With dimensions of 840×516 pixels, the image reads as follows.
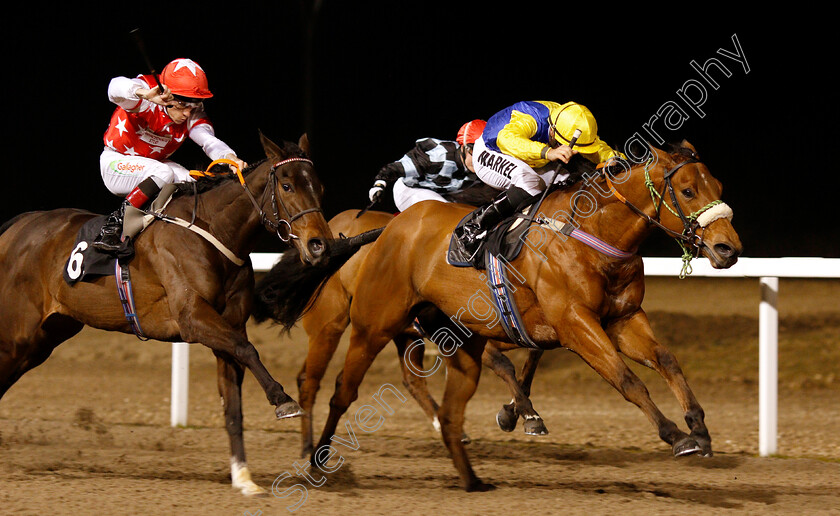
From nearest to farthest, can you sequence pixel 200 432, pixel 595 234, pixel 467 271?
pixel 595 234 < pixel 467 271 < pixel 200 432

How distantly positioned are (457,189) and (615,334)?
2097mm

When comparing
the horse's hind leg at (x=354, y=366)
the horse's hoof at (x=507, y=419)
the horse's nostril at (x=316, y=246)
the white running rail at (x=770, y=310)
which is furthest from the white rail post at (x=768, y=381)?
the horse's nostril at (x=316, y=246)

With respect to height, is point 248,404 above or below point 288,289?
below

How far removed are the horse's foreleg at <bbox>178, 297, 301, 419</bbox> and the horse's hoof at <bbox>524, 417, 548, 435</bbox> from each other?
5.28 ft

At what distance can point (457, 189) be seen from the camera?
239 inches

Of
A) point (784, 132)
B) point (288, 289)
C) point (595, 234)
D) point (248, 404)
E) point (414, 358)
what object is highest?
point (784, 132)

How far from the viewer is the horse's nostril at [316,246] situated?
162 inches

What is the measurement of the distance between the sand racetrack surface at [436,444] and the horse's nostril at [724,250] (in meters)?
1.11

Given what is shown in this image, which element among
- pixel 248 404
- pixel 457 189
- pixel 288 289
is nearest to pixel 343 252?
pixel 288 289

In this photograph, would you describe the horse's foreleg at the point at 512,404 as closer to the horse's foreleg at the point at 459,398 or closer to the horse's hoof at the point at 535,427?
the horse's hoof at the point at 535,427

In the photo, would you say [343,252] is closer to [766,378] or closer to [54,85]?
[766,378]

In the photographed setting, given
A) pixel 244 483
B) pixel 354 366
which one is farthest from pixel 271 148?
pixel 244 483

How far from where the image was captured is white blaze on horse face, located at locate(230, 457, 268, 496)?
4191mm

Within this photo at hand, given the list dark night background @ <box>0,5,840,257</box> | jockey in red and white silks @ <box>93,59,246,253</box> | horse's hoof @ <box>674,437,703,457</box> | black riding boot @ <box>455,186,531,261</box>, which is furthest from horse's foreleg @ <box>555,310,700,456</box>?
dark night background @ <box>0,5,840,257</box>
